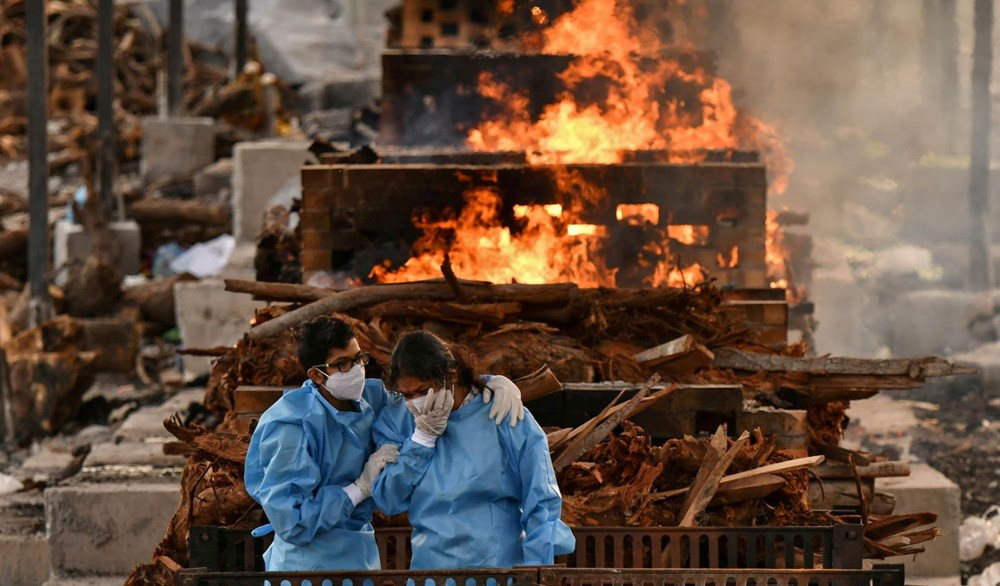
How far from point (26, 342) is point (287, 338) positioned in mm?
8338

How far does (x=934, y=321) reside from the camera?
2053 cm

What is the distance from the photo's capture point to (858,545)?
5730 mm

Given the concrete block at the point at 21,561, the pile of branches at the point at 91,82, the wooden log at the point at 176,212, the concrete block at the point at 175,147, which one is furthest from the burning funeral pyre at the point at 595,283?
the pile of branches at the point at 91,82

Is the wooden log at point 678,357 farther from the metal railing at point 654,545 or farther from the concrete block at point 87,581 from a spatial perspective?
the concrete block at point 87,581

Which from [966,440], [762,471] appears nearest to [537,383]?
[762,471]

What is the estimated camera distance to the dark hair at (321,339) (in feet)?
18.0

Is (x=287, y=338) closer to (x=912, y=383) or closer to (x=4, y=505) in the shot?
(x=912, y=383)

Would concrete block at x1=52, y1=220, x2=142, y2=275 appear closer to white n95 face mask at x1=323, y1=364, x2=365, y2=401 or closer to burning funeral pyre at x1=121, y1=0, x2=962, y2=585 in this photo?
burning funeral pyre at x1=121, y1=0, x2=962, y2=585

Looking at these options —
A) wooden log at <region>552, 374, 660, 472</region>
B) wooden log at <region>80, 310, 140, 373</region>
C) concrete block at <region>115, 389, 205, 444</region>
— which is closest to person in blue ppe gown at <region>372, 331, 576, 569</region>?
wooden log at <region>552, 374, 660, 472</region>

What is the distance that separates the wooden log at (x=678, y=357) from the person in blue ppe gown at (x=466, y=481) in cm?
254

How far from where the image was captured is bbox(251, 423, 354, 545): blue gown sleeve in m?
5.31

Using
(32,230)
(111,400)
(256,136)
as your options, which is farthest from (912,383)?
(256,136)

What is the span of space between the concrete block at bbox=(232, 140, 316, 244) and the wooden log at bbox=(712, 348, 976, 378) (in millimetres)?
9840

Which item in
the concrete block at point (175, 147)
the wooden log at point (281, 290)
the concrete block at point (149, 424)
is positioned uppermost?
the concrete block at point (175, 147)
